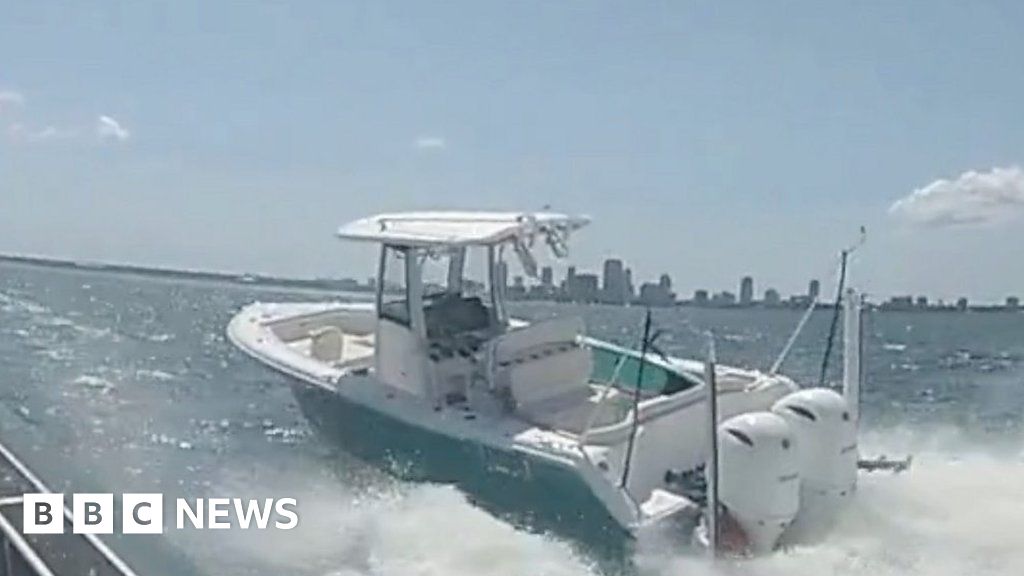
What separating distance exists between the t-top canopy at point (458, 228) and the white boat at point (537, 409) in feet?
0.08

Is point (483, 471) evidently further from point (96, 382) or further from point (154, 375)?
point (154, 375)

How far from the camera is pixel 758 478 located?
8578 mm

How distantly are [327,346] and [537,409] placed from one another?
4.24 metres

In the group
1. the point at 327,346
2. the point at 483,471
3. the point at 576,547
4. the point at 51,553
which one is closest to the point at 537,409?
the point at 483,471

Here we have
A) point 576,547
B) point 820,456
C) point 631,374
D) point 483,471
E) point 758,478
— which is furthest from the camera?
point 631,374

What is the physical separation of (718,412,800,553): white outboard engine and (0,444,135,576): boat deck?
566cm

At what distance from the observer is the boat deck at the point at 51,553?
3.48 m

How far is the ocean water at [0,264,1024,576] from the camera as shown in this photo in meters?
9.05

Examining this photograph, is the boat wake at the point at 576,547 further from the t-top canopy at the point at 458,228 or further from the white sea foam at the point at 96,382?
the white sea foam at the point at 96,382

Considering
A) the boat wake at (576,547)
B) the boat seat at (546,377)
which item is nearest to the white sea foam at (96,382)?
the boat wake at (576,547)

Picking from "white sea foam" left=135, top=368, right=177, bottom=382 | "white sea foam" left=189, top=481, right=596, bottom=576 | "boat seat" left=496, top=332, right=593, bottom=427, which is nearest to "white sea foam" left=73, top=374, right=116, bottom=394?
"white sea foam" left=135, top=368, right=177, bottom=382

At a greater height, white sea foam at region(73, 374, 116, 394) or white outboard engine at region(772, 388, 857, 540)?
white outboard engine at region(772, 388, 857, 540)

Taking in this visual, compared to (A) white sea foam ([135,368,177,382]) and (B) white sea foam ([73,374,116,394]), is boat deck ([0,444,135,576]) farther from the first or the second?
(A) white sea foam ([135,368,177,382])

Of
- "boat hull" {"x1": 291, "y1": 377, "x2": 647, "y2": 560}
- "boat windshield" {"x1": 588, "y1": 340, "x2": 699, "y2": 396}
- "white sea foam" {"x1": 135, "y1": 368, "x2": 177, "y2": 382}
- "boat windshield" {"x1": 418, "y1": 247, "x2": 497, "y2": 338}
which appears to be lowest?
"white sea foam" {"x1": 135, "y1": 368, "x2": 177, "y2": 382}
